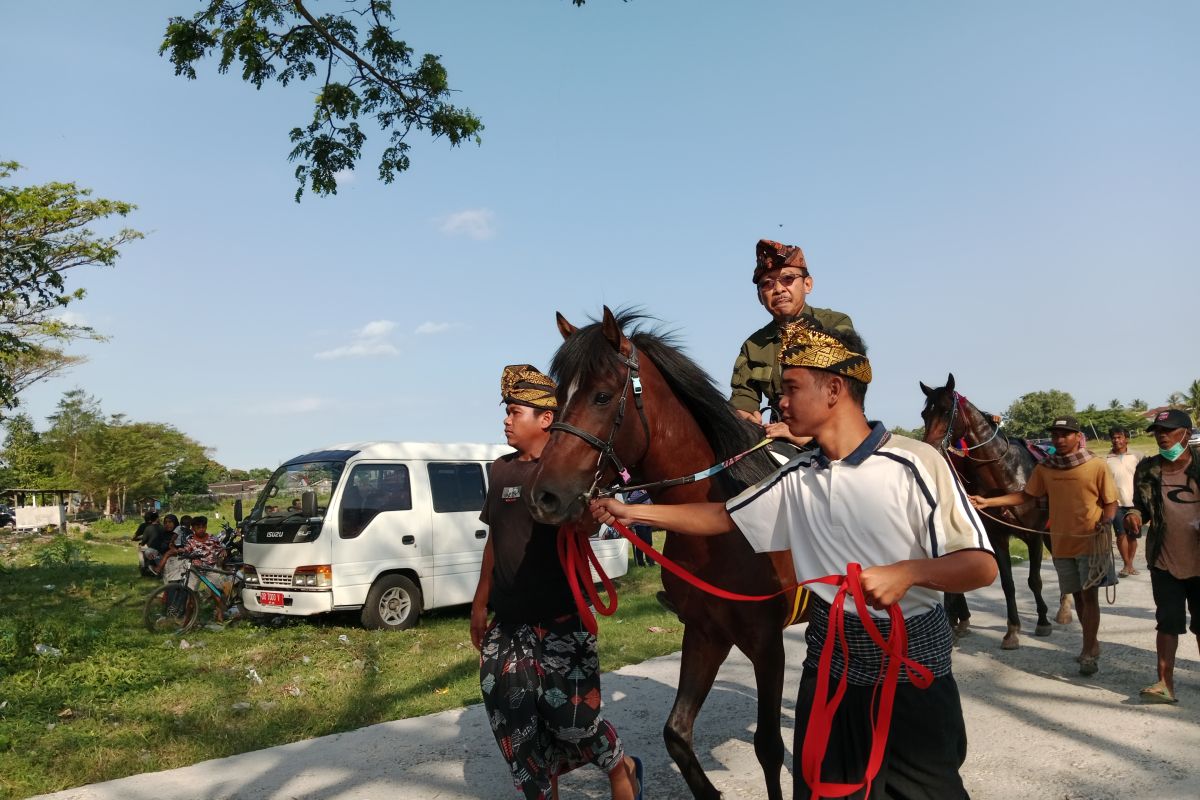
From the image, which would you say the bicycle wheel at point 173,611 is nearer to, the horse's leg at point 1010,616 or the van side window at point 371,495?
the van side window at point 371,495

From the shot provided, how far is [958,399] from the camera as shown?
7.57 metres

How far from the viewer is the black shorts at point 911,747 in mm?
2205

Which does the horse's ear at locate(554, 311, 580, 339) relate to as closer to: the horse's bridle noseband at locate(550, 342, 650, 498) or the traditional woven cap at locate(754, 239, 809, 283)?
the horse's bridle noseband at locate(550, 342, 650, 498)

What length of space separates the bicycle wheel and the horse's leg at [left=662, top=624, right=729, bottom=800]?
818 centimetres

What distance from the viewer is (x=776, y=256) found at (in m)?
4.29

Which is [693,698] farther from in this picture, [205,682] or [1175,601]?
[205,682]

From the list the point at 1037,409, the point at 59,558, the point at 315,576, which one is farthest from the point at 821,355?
the point at 1037,409

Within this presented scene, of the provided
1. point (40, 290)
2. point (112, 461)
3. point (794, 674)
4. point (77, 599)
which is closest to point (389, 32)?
point (40, 290)

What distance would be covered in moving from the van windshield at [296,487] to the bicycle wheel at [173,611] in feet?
4.11

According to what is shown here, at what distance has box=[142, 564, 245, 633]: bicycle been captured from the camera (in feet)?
32.6

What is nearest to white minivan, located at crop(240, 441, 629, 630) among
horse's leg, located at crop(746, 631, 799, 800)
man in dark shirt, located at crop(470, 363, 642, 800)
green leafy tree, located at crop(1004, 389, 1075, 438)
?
man in dark shirt, located at crop(470, 363, 642, 800)

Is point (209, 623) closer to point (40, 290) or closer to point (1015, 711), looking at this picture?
point (40, 290)

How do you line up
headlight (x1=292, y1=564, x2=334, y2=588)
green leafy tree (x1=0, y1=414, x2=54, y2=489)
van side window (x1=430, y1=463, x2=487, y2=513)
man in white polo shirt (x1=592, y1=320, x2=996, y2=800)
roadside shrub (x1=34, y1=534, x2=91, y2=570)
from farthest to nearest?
green leafy tree (x1=0, y1=414, x2=54, y2=489)
roadside shrub (x1=34, y1=534, x2=91, y2=570)
van side window (x1=430, y1=463, x2=487, y2=513)
headlight (x1=292, y1=564, x2=334, y2=588)
man in white polo shirt (x1=592, y1=320, x2=996, y2=800)

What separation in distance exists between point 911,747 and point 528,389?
2105 millimetres
